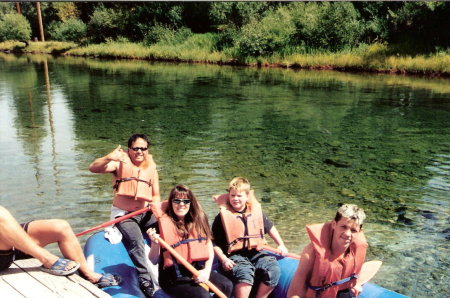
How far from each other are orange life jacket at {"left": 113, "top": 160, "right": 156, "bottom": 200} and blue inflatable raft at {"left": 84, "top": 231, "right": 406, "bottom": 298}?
0.40 metres

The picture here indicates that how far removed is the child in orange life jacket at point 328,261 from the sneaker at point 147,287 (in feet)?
3.48

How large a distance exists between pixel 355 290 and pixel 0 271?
2205 millimetres

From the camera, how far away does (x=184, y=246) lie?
10.3ft

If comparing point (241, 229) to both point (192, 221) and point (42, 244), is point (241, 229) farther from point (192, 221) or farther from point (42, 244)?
point (42, 244)

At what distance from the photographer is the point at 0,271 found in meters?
2.81

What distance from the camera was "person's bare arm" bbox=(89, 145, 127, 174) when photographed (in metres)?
3.79

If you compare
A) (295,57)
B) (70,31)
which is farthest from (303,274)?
(70,31)

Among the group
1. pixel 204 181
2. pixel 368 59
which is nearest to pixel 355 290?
pixel 204 181

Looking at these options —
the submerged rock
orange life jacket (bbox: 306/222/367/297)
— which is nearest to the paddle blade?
orange life jacket (bbox: 306/222/367/297)

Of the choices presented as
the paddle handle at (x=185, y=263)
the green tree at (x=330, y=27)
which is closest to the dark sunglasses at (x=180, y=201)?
the paddle handle at (x=185, y=263)

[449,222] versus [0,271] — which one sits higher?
[0,271]

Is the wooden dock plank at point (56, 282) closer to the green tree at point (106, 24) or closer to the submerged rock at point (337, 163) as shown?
the submerged rock at point (337, 163)

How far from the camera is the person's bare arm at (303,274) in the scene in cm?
273

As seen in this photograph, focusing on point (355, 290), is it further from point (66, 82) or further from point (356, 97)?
point (66, 82)
